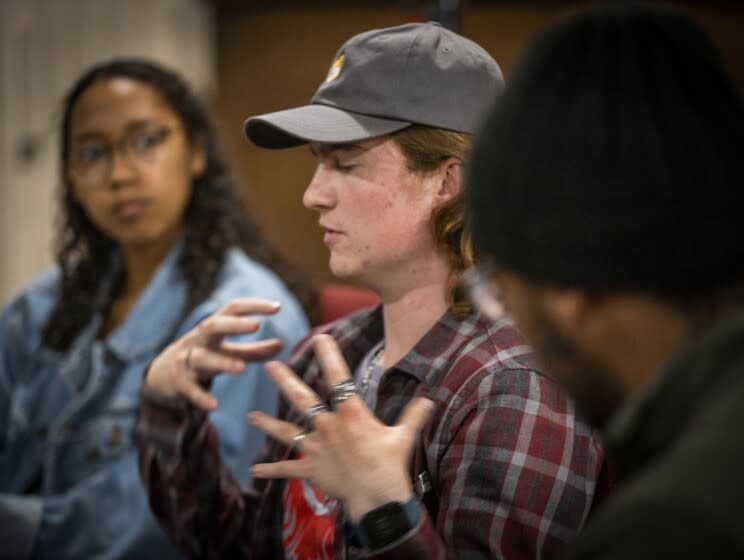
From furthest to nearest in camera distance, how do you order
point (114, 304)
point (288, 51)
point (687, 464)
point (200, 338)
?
point (288, 51) → point (114, 304) → point (200, 338) → point (687, 464)

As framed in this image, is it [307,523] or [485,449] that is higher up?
[485,449]

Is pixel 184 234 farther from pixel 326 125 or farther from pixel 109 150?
pixel 326 125

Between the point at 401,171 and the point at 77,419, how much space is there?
0.96 metres

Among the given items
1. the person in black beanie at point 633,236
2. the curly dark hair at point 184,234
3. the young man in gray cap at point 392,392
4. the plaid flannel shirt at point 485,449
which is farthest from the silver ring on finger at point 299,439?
the curly dark hair at point 184,234

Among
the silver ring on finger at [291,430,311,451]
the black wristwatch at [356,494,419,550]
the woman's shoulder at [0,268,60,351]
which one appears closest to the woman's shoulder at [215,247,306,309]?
the woman's shoulder at [0,268,60,351]

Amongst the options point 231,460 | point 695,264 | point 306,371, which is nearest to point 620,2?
point 695,264

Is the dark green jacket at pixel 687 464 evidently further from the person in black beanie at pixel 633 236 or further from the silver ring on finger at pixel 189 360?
the silver ring on finger at pixel 189 360

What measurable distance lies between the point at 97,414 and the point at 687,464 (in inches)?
54.8

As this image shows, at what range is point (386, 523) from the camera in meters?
0.86

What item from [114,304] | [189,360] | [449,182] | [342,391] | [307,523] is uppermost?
[449,182]

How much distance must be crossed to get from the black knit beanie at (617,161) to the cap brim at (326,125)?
404 mm

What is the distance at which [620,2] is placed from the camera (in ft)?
2.41

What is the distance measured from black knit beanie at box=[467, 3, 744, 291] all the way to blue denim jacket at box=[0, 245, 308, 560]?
0.96 metres

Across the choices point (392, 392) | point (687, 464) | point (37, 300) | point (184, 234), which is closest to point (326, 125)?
point (392, 392)
